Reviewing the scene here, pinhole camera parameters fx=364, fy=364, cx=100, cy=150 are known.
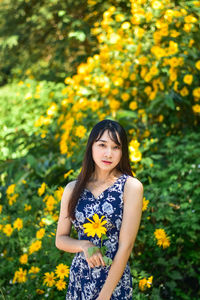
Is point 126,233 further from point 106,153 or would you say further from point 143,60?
point 143,60

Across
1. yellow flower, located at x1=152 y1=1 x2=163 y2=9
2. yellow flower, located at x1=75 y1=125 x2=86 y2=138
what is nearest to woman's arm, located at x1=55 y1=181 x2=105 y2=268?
yellow flower, located at x1=75 y1=125 x2=86 y2=138

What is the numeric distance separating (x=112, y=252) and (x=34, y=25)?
540 cm

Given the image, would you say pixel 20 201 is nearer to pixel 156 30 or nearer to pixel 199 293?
pixel 199 293

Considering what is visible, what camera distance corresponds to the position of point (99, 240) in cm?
159

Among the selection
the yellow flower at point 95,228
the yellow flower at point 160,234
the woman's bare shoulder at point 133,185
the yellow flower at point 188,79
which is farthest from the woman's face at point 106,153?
the yellow flower at point 188,79

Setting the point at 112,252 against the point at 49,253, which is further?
the point at 49,253

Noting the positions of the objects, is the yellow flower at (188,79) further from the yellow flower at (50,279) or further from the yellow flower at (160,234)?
the yellow flower at (50,279)

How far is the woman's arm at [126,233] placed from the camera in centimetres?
143

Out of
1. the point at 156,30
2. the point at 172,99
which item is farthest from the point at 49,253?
the point at 156,30

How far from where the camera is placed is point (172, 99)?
3.37m

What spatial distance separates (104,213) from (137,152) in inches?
40.0

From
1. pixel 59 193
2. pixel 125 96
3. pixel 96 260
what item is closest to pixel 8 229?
pixel 59 193

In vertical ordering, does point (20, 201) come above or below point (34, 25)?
below

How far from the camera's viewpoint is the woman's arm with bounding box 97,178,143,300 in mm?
1433
